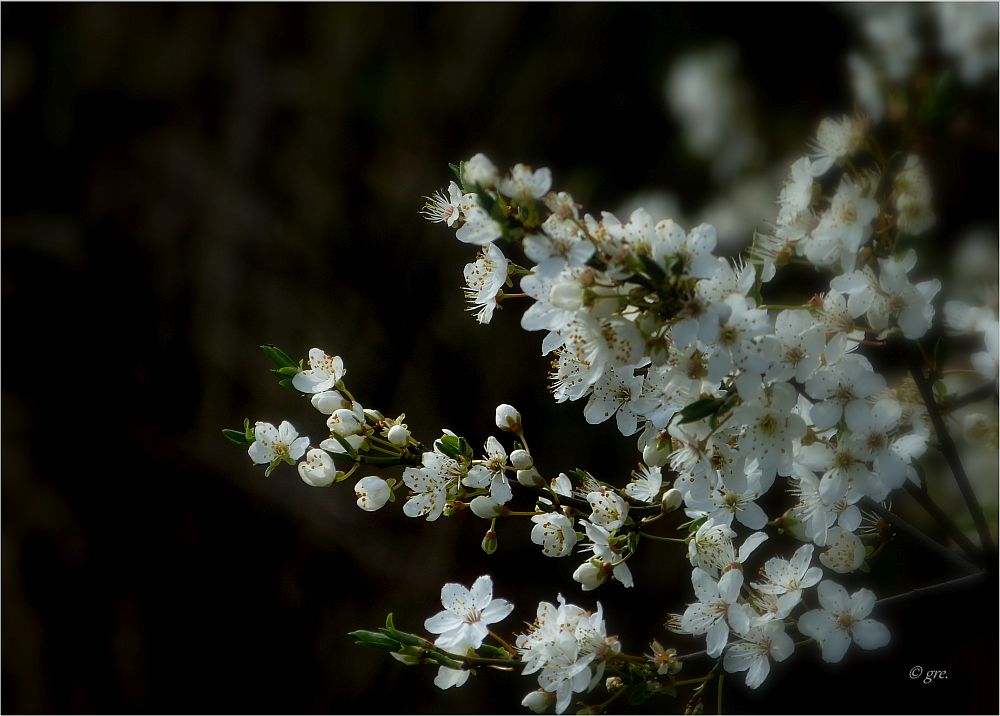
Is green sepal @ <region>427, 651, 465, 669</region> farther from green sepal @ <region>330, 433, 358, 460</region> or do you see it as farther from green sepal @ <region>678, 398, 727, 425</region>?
green sepal @ <region>678, 398, 727, 425</region>

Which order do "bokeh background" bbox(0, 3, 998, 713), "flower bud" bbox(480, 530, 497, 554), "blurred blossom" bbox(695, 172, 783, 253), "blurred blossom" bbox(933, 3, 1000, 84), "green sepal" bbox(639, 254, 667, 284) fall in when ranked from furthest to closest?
"bokeh background" bbox(0, 3, 998, 713), "blurred blossom" bbox(695, 172, 783, 253), "blurred blossom" bbox(933, 3, 1000, 84), "flower bud" bbox(480, 530, 497, 554), "green sepal" bbox(639, 254, 667, 284)

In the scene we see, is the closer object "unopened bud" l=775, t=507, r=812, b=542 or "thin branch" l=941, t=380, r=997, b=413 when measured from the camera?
"thin branch" l=941, t=380, r=997, b=413

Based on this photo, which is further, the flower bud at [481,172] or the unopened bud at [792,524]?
the unopened bud at [792,524]

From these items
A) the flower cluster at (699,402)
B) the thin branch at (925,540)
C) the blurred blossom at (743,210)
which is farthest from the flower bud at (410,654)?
the blurred blossom at (743,210)

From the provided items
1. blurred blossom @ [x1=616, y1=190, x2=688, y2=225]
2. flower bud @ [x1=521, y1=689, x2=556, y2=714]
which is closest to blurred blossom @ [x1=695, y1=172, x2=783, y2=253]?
blurred blossom @ [x1=616, y1=190, x2=688, y2=225]

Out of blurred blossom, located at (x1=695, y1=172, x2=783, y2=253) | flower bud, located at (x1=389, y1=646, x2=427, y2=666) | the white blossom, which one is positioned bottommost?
flower bud, located at (x1=389, y1=646, x2=427, y2=666)

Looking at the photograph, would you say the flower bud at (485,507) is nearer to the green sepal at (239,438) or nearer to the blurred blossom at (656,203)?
the green sepal at (239,438)
